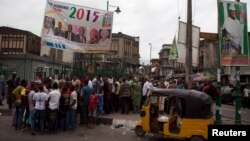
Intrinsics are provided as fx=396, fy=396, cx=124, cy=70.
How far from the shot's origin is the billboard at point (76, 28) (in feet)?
57.5

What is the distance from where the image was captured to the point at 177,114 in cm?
1355

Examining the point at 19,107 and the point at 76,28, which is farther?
the point at 76,28

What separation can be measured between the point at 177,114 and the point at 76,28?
694 cm

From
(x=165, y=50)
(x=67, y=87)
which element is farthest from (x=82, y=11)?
(x=165, y=50)

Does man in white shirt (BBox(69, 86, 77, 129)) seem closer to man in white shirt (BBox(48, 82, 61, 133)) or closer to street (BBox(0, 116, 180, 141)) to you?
street (BBox(0, 116, 180, 141))

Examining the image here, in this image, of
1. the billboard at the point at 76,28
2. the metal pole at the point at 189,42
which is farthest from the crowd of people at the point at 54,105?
the metal pole at the point at 189,42

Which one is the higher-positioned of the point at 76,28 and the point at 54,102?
the point at 76,28

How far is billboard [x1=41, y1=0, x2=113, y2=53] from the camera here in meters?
17.5

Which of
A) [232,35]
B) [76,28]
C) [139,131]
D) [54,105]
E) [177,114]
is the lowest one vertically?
[139,131]

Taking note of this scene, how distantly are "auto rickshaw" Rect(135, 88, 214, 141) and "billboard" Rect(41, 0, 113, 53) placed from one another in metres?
5.57

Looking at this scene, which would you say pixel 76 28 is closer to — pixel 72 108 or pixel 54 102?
pixel 72 108

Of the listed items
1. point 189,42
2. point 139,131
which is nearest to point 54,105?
point 139,131

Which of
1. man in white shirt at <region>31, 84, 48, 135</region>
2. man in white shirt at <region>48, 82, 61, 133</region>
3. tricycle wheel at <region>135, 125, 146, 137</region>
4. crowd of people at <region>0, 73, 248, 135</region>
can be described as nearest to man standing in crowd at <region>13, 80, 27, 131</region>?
crowd of people at <region>0, 73, 248, 135</region>

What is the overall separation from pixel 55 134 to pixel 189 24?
8.10 m
